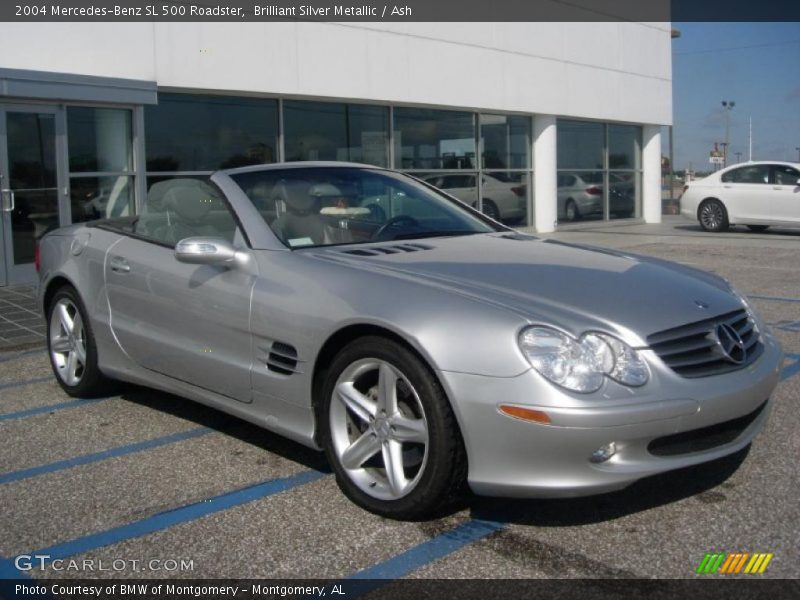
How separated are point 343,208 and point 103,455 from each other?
1.75m

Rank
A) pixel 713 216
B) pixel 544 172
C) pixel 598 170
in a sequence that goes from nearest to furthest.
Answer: pixel 713 216 → pixel 544 172 → pixel 598 170

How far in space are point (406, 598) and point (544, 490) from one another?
64 cm

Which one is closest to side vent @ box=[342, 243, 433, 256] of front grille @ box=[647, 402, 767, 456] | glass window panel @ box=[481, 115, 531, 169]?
front grille @ box=[647, 402, 767, 456]

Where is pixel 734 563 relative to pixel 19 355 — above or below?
below

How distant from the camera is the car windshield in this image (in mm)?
4766

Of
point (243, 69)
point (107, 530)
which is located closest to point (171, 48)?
point (243, 69)

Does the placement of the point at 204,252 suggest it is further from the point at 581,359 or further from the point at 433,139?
the point at 433,139

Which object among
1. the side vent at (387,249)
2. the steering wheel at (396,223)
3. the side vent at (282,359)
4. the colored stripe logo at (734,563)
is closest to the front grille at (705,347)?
the colored stripe logo at (734,563)

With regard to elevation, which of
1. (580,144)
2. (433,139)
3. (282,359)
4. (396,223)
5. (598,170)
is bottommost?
(282,359)

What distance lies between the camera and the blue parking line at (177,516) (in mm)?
3588

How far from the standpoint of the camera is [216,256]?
4.38 m

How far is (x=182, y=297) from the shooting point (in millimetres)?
4707

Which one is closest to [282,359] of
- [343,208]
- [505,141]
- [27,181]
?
[343,208]

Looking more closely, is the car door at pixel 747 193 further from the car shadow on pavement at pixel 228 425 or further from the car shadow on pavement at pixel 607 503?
the car shadow on pavement at pixel 607 503
